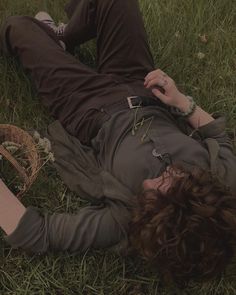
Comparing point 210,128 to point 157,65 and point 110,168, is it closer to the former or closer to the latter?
point 110,168

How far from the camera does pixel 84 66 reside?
7.78 ft

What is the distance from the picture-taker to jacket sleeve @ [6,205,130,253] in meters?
1.93

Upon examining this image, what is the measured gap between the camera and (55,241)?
6.43ft

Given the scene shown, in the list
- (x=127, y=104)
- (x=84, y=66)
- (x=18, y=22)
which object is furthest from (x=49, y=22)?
(x=127, y=104)

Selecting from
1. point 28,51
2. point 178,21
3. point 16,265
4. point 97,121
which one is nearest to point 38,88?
point 28,51

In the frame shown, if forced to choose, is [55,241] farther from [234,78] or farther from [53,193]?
[234,78]

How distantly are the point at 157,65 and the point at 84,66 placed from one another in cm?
46

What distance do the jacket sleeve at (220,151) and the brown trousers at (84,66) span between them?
0.29m

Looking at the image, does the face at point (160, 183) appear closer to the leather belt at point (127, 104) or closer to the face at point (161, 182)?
the face at point (161, 182)

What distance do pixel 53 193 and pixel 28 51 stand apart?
0.60 m

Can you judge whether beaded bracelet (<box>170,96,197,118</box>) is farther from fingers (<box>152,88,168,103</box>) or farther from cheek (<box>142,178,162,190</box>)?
cheek (<box>142,178,162,190</box>)

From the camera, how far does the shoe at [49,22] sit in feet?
8.41

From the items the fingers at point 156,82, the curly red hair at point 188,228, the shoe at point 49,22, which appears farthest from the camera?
the shoe at point 49,22

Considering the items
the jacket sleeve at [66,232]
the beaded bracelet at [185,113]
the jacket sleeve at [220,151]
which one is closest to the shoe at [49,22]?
the beaded bracelet at [185,113]
